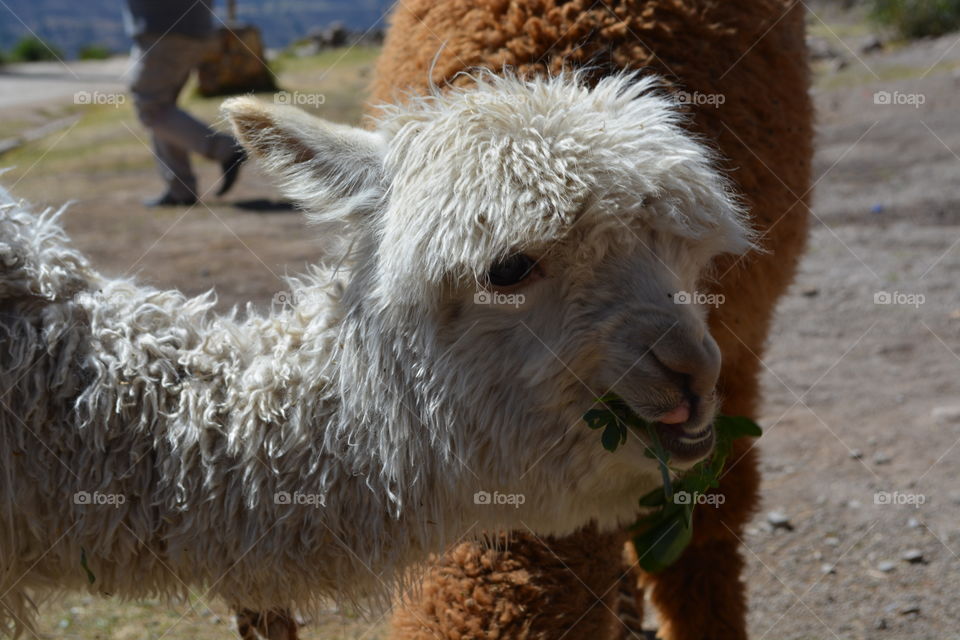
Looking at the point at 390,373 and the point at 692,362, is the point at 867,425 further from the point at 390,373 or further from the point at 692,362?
the point at 390,373

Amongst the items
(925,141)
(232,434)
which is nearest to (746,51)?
(232,434)

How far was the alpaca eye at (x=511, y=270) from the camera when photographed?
1975mm

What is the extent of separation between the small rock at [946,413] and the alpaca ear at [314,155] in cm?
380

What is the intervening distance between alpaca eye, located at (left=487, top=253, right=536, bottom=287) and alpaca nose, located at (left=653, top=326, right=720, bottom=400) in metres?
0.31

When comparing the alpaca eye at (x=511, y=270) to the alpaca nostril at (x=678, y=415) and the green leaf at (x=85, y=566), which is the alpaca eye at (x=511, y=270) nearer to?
the alpaca nostril at (x=678, y=415)

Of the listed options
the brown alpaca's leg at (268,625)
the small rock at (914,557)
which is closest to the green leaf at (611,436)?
the brown alpaca's leg at (268,625)

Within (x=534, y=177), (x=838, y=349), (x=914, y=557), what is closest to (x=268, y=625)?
(x=534, y=177)

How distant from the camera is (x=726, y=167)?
2.92m

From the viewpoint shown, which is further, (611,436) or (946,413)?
(946,413)

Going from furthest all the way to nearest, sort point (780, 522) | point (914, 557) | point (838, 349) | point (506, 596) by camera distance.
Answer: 1. point (838, 349)
2. point (780, 522)
3. point (914, 557)
4. point (506, 596)

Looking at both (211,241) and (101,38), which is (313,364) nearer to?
(211,241)

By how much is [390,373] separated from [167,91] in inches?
250

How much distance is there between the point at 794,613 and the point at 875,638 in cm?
31

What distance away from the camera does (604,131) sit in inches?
80.0
